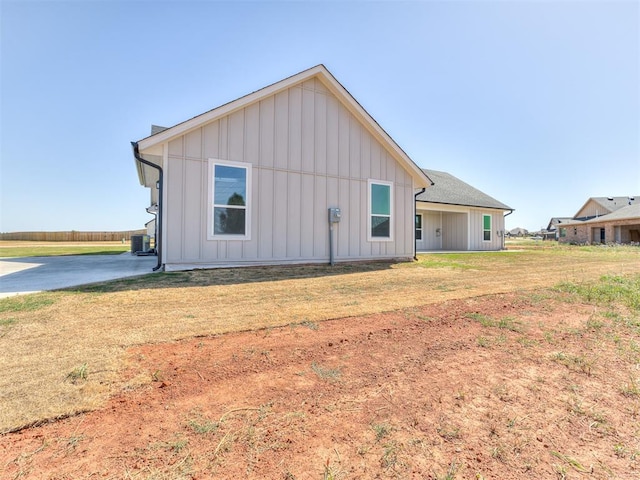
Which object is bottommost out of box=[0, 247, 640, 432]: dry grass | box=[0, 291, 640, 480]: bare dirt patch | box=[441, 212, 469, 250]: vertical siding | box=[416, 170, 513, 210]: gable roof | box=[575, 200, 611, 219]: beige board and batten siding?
box=[0, 291, 640, 480]: bare dirt patch

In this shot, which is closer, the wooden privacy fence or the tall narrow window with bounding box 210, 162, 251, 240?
the tall narrow window with bounding box 210, 162, 251, 240

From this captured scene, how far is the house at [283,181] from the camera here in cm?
688

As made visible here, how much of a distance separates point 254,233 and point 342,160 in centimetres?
347

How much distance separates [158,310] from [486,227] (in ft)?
57.9

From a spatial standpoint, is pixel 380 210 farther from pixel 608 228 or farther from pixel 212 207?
pixel 608 228

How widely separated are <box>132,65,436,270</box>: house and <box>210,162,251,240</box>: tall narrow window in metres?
0.02

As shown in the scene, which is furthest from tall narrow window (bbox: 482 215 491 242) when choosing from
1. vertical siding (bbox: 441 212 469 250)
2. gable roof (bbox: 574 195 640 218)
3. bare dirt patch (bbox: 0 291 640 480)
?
gable roof (bbox: 574 195 640 218)

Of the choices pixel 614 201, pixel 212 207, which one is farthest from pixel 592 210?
pixel 212 207

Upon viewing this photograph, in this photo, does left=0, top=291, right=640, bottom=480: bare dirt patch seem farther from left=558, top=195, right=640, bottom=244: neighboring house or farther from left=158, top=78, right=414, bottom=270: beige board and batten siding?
left=558, top=195, right=640, bottom=244: neighboring house

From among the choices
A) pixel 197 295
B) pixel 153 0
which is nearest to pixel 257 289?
pixel 197 295

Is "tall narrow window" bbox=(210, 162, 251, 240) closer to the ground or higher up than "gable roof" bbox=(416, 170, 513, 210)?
closer to the ground

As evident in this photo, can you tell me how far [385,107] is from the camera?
13.4m

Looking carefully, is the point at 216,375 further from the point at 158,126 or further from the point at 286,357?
the point at 158,126

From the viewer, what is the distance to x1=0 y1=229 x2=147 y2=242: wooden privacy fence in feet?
107
